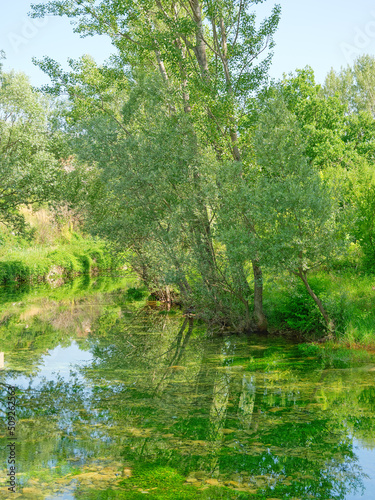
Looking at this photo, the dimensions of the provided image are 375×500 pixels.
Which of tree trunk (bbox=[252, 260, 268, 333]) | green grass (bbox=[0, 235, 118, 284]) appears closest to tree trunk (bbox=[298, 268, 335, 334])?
tree trunk (bbox=[252, 260, 268, 333])

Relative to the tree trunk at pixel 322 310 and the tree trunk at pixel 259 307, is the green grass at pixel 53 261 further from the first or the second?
the tree trunk at pixel 322 310

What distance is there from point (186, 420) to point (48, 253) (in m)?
24.7

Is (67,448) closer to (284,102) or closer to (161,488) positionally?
(161,488)

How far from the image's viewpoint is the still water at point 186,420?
5660 millimetres

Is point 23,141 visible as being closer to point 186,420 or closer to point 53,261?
point 53,261

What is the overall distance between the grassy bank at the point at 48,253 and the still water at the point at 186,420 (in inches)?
481

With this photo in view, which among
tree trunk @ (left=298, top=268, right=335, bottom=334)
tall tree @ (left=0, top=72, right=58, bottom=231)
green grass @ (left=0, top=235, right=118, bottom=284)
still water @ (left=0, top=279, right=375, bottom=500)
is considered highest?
tall tree @ (left=0, top=72, right=58, bottom=231)

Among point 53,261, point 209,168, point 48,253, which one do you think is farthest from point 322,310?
point 48,253

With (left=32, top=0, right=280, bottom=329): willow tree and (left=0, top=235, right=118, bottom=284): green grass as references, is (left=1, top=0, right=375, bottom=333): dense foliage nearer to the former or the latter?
(left=32, top=0, right=280, bottom=329): willow tree

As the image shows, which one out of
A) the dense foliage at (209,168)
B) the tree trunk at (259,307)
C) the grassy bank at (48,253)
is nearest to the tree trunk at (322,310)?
the dense foliage at (209,168)

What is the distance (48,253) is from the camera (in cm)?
3081

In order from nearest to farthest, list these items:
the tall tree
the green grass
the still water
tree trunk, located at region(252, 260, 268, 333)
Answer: the still water → tree trunk, located at region(252, 260, 268, 333) → the tall tree → the green grass

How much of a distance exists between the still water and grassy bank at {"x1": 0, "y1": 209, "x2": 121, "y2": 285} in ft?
40.1

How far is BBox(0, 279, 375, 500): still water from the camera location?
566 centimetres
